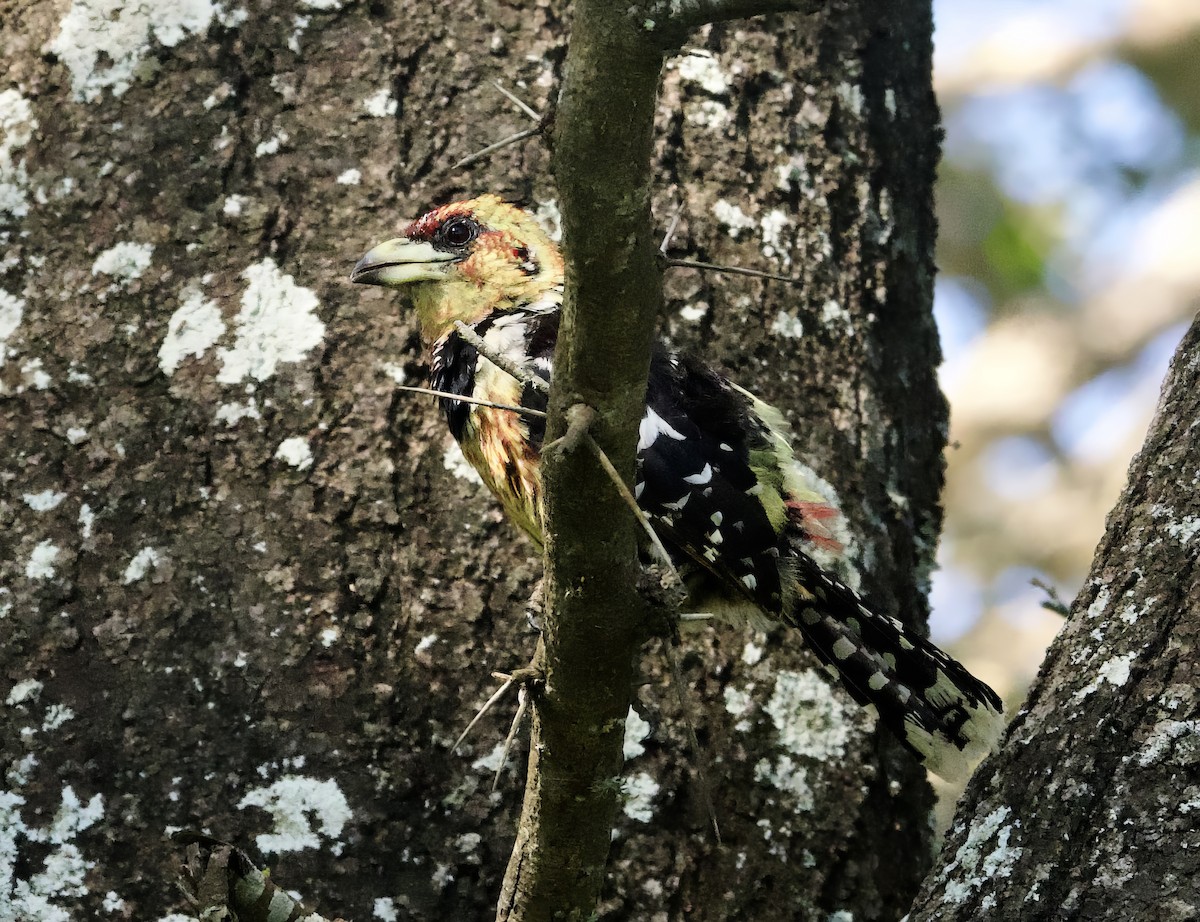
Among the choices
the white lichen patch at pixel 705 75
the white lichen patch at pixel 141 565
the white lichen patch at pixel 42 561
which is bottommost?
the white lichen patch at pixel 42 561

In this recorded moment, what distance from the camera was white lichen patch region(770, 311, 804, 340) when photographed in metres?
3.41

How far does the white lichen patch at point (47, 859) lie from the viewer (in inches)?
108

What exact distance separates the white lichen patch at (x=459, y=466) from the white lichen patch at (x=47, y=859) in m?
1.09

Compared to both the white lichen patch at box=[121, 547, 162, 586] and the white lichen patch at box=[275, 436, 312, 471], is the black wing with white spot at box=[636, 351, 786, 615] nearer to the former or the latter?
the white lichen patch at box=[275, 436, 312, 471]

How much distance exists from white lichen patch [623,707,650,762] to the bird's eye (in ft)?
4.51

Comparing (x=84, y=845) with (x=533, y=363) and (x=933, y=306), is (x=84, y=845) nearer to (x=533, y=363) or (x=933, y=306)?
(x=533, y=363)

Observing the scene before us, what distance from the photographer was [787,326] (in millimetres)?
3424

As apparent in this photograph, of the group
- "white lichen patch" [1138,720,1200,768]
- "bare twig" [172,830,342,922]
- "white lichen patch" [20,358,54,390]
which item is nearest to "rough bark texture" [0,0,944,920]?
"white lichen patch" [20,358,54,390]

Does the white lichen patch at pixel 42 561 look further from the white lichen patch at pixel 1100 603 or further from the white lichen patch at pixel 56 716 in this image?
the white lichen patch at pixel 1100 603

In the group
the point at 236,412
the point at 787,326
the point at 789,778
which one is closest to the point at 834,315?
the point at 787,326

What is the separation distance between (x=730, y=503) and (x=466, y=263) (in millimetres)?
1034

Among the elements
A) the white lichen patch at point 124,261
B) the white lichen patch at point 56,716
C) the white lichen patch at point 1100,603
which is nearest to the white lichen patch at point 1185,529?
the white lichen patch at point 1100,603

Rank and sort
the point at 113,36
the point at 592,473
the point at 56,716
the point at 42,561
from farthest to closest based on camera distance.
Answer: the point at 113,36 < the point at 42,561 < the point at 56,716 < the point at 592,473

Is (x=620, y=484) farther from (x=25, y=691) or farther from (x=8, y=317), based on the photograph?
(x=8, y=317)
